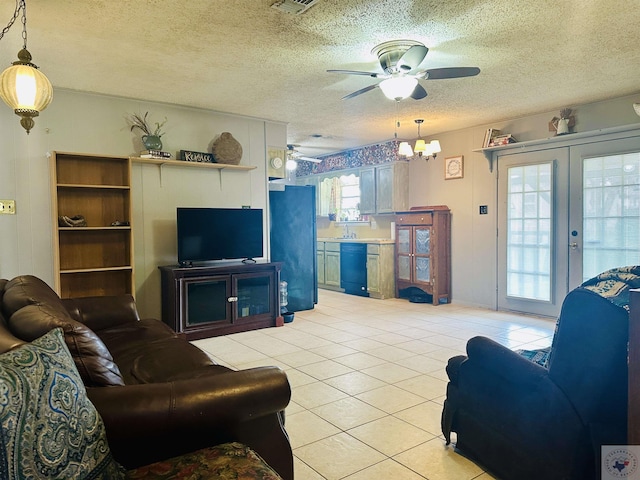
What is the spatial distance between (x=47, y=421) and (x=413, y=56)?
279 centimetres

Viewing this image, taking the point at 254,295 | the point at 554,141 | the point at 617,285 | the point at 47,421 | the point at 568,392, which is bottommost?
the point at 254,295

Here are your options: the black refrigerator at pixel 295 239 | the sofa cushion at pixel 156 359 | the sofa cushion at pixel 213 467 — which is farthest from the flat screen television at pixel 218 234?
the sofa cushion at pixel 213 467

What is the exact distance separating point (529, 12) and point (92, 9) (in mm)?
2681

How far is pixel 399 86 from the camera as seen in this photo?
10.5 feet

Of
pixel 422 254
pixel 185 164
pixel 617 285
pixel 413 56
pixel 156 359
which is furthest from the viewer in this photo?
pixel 422 254

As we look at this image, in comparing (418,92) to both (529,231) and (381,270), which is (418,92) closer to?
(529,231)

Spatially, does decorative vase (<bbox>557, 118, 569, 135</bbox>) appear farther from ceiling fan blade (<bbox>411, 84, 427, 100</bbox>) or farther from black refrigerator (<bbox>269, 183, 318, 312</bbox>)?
black refrigerator (<bbox>269, 183, 318, 312</bbox>)

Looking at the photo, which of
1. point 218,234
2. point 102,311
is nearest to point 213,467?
point 102,311

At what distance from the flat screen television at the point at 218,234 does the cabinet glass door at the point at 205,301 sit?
0.92ft

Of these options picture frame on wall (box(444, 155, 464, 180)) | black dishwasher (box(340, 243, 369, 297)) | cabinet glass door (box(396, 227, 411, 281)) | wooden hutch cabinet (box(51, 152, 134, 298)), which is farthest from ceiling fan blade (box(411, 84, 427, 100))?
black dishwasher (box(340, 243, 369, 297))

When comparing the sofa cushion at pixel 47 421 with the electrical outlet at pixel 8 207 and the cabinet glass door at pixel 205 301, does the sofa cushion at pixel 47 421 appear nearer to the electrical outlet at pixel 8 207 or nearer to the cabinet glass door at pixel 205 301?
the cabinet glass door at pixel 205 301

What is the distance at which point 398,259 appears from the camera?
669cm

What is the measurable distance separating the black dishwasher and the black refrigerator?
121 cm

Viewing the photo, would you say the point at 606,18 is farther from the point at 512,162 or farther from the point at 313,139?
the point at 313,139
